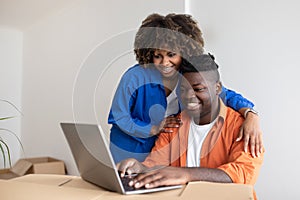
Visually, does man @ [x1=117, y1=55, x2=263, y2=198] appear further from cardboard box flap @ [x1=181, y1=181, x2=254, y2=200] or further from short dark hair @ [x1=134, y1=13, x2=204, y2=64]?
cardboard box flap @ [x1=181, y1=181, x2=254, y2=200]

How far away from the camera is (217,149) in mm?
1264

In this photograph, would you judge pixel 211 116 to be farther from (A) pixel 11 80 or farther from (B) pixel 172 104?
(A) pixel 11 80

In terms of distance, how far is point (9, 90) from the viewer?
3.21 metres

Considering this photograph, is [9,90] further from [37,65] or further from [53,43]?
[53,43]

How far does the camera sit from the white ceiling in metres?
2.77

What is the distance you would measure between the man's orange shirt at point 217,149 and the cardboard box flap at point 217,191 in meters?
0.24

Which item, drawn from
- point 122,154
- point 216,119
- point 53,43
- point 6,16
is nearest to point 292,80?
point 216,119

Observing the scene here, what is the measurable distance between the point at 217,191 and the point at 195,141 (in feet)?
1.64

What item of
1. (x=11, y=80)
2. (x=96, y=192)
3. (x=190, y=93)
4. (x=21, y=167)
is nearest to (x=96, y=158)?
(x=96, y=192)

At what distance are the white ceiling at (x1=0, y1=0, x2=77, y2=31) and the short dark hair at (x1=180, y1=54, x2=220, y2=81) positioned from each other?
1.82 meters

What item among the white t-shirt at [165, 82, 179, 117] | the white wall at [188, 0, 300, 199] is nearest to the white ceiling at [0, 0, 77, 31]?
the white wall at [188, 0, 300, 199]

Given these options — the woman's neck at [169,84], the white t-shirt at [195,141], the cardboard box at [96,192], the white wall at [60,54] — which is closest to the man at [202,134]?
the white t-shirt at [195,141]

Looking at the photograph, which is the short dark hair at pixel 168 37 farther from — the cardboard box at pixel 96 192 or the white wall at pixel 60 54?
the white wall at pixel 60 54

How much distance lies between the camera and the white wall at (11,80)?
3166 millimetres
